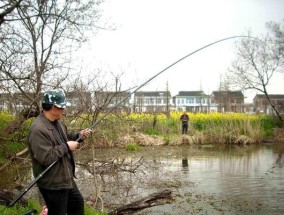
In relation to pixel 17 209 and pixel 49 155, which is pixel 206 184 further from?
pixel 49 155

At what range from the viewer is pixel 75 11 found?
11383mm

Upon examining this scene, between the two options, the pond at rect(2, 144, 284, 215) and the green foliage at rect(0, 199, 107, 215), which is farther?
the pond at rect(2, 144, 284, 215)

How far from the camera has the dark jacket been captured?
3.75m

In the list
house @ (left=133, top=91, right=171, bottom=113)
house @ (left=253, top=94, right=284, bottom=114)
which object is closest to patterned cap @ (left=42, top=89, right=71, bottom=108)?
house @ (left=133, top=91, right=171, bottom=113)

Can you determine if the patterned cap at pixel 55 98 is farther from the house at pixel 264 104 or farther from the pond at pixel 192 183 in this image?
the house at pixel 264 104

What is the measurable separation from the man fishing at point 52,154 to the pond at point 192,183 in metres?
3.98

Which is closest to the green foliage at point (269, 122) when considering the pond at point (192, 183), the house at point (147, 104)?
the house at point (147, 104)

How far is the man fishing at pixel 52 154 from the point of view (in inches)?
148

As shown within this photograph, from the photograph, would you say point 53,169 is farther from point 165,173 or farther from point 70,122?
point 165,173

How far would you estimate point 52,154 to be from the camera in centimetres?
375

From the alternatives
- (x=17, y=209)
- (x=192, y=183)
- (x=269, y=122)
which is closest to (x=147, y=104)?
(x=269, y=122)

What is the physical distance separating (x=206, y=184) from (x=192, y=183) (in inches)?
16.8

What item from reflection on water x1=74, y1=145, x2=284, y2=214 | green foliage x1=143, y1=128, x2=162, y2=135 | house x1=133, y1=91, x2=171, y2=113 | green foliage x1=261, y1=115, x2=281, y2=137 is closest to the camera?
reflection on water x1=74, y1=145, x2=284, y2=214

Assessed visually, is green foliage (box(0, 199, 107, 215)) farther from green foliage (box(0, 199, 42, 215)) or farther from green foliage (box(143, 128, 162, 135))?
green foliage (box(143, 128, 162, 135))
